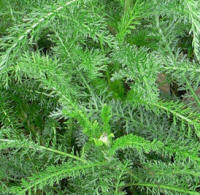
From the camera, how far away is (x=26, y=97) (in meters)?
0.93

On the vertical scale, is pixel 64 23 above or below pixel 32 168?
above

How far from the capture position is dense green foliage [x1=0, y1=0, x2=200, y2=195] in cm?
65

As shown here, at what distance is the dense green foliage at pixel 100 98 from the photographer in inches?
25.6

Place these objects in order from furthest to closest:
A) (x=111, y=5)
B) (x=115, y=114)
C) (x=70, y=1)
Result: 1. (x=111, y=5)
2. (x=115, y=114)
3. (x=70, y=1)

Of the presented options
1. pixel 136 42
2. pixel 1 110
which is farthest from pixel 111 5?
pixel 1 110

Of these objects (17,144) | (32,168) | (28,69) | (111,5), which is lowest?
(32,168)

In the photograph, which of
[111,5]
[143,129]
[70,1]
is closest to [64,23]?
[70,1]

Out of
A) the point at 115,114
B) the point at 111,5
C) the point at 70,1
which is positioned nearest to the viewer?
the point at 70,1

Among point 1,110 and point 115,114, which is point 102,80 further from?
point 1,110

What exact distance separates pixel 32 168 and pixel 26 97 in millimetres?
216

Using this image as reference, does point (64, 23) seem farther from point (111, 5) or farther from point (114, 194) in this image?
point (114, 194)

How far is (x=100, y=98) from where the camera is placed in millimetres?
772

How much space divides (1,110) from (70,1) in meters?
0.37

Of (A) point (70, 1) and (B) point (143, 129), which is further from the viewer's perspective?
(B) point (143, 129)
